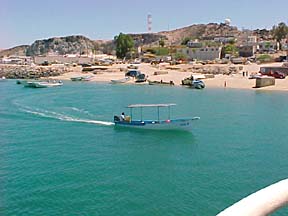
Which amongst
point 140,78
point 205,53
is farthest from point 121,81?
point 205,53

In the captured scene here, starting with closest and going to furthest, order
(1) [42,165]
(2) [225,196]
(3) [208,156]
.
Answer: (2) [225,196], (1) [42,165], (3) [208,156]

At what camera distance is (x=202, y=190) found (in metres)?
19.8

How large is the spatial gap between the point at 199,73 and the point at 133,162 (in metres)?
69.4

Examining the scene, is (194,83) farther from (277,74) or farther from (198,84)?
(277,74)

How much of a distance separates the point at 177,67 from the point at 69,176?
84.2m

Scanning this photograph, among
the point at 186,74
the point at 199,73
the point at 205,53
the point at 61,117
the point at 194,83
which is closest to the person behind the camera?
the point at 61,117

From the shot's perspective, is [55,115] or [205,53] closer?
[55,115]

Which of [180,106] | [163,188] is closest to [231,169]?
[163,188]

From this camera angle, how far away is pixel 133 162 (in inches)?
1012

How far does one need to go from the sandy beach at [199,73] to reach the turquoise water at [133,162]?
94.1 feet

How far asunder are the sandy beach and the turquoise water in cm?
2869

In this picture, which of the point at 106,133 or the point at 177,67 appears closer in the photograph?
the point at 106,133

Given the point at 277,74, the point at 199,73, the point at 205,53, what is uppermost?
the point at 205,53

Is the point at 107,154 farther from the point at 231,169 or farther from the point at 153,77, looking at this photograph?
the point at 153,77
